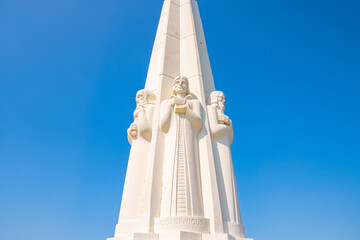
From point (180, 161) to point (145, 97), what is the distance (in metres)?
2.50

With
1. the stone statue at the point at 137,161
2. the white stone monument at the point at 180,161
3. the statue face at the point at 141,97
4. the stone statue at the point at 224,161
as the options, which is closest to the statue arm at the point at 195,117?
the white stone monument at the point at 180,161

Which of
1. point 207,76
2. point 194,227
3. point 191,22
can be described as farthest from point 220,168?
point 191,22

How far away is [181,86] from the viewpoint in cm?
866

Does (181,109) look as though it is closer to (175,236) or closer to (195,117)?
(195,117)

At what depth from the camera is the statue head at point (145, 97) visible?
29.6 ft

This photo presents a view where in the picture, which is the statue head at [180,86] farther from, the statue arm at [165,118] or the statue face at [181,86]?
the statue arm at [165,118]

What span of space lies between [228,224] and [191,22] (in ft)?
23.6

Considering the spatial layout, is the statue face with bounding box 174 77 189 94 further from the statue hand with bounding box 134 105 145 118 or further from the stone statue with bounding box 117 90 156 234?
the statue hand with bounding box 134 105 145 118

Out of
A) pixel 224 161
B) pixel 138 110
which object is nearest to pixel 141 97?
pixel 138 110

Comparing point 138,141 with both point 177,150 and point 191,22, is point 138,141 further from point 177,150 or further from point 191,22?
point 191,22

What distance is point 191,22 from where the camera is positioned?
10891 mm

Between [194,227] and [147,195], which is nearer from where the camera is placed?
[194,227]

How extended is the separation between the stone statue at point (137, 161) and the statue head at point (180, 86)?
0.87 meters

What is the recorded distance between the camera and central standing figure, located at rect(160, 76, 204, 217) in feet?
23.2
